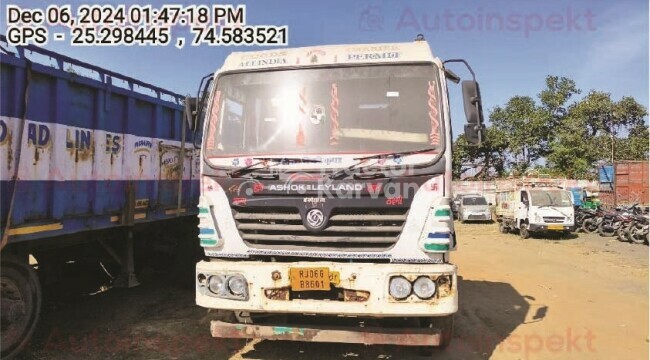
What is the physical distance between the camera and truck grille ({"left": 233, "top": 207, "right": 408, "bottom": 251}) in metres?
3.98

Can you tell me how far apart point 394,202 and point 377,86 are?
1.10 meters

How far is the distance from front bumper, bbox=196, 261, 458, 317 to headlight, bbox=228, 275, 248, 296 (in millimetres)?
43

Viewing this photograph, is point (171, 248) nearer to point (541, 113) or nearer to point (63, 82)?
point (63, 82)

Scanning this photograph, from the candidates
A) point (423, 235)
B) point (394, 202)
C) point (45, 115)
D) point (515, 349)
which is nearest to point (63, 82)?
point (45, 115)

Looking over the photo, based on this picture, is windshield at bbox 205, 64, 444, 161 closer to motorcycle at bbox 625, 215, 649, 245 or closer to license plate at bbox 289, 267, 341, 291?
license plate at bbox 289, 267, 341, 291

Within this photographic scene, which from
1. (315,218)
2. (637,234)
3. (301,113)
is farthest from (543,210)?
(315,218)

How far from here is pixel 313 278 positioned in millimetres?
3893

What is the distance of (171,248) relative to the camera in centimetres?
748

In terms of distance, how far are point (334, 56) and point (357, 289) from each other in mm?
2136

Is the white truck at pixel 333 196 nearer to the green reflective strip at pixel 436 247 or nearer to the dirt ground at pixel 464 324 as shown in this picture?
the green reflective strip at pixel 436 247

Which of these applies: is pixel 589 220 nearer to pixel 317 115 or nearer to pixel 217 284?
pixel 317 115

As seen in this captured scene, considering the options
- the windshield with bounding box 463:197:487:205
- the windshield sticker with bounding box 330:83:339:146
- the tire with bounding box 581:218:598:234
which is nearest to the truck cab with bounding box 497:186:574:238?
the tire with bounding box 581:218:598:234

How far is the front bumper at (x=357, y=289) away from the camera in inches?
149

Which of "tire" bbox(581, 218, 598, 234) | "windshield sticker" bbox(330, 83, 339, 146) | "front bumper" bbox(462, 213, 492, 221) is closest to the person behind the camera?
"windshield sticker" bbox(330, 83, 339, 146)
